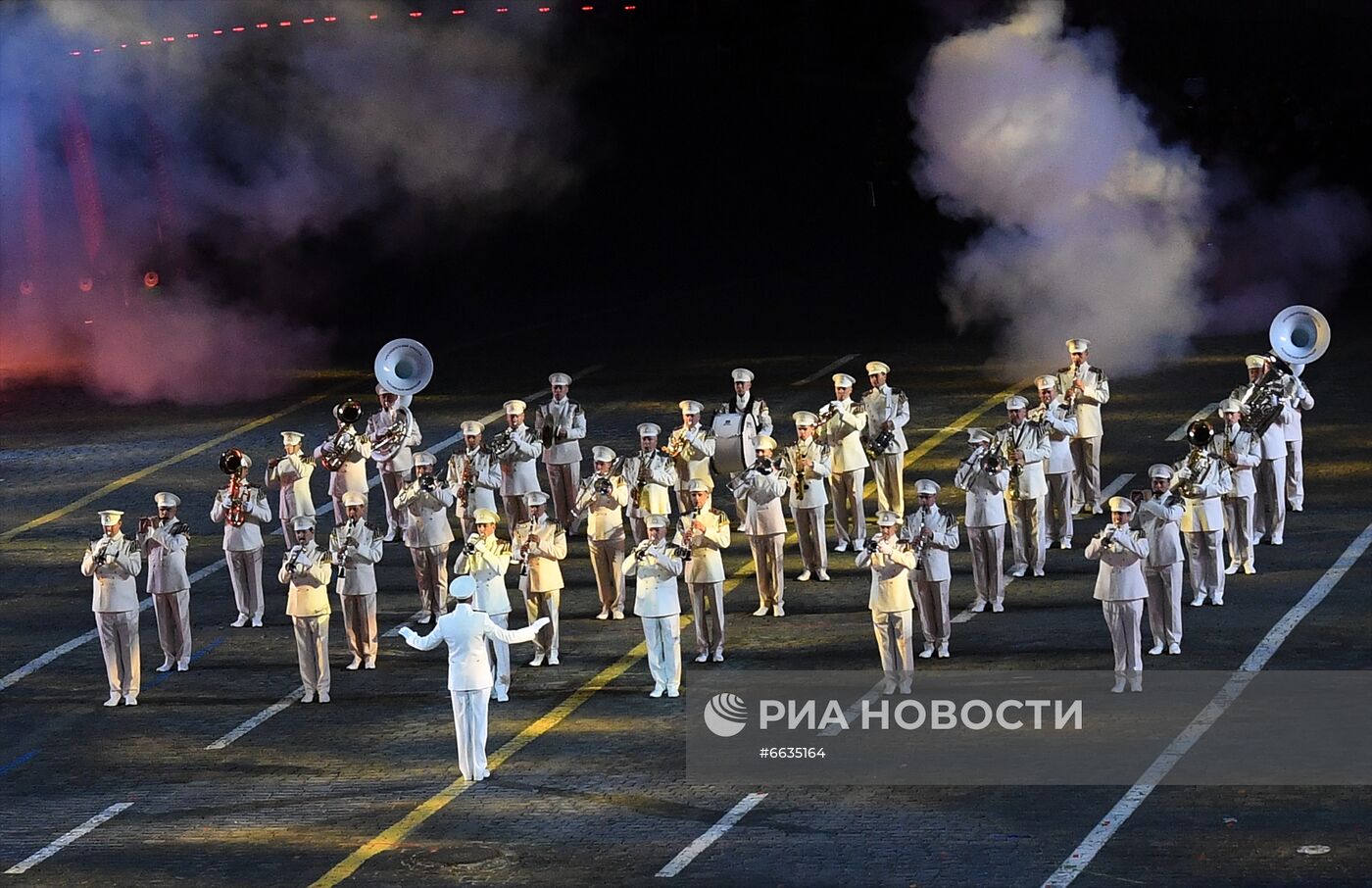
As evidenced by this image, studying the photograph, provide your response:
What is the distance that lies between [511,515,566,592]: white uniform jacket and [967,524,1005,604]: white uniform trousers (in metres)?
3.94

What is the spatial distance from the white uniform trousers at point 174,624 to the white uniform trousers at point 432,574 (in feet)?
7.53

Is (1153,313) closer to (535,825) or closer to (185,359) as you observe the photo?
(185,359)

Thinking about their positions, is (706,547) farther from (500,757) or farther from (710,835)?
(710,835)

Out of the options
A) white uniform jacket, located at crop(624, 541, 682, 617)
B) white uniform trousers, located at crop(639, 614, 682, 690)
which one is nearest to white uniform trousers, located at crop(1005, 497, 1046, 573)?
white uniform jacket, located at crop(624, 541, 682, 617)

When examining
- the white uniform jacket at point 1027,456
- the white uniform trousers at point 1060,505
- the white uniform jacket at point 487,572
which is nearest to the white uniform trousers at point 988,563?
the white uniform jacket at point 1027,456

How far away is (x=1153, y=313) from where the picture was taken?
112 ft

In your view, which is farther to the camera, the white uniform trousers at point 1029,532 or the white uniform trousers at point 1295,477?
the white uniform trousers at point 1295,477

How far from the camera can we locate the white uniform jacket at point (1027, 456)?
25234 mm

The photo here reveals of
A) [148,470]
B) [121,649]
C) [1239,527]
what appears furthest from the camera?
[148,470]

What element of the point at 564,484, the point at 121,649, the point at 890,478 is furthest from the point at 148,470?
the point at 890,478

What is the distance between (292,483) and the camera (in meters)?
26.6

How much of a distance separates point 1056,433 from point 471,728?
27.0ft

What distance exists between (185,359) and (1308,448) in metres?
15.6

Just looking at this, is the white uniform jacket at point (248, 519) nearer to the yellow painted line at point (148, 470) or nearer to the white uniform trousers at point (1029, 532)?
the yellow painted line at point (148, 470)
